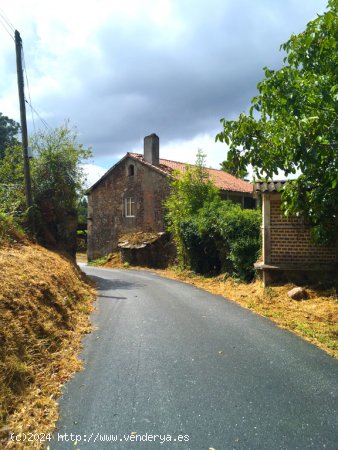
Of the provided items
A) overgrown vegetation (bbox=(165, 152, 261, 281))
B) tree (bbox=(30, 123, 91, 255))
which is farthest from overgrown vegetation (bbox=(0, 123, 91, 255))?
overgrown vegetation (bbox=(165, 152, 261, 281))

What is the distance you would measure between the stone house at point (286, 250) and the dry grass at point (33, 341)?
18.2 ft

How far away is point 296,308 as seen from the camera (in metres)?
8.22

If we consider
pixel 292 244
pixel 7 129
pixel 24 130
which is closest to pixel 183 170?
pixel 24 130

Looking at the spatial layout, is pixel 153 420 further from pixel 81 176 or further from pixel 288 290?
pixel 81 176

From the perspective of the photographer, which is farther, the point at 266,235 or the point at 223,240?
the point at 223,240

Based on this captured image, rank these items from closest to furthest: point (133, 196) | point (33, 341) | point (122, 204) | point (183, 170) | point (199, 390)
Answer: point (199, 390) → point (33, 341) → point (133, 196) → point (183, 170) → point (122, 204)

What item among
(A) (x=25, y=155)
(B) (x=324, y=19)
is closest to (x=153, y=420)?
(B) (x=324, y=19)

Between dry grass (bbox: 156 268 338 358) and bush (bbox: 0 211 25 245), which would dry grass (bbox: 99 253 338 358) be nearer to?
dry grass (bbox: 156 268 338 358)

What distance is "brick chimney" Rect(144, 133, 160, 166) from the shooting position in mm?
25234

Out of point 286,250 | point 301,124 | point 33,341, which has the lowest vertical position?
point 33,341

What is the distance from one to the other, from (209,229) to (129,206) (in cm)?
1176

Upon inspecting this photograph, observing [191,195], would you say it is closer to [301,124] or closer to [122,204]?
[122,204]

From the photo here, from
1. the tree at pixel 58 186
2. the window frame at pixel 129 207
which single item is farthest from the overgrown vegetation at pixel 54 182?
the window frame at pixel 129 207

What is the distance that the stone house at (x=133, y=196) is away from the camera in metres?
23.9
